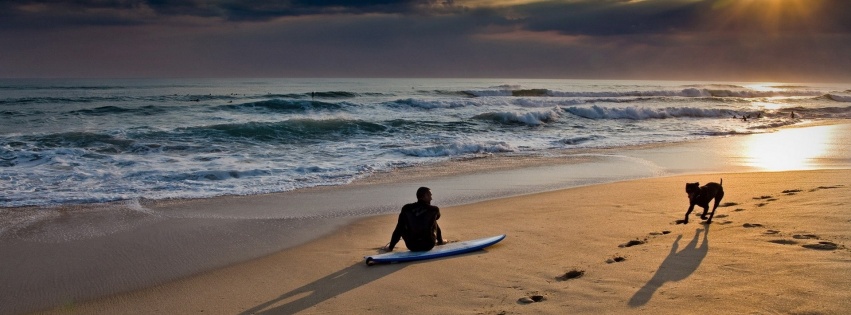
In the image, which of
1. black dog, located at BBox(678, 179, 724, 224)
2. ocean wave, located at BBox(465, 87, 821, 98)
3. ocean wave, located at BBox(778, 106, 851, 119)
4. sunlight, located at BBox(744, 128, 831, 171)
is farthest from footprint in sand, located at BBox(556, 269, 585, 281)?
ocean wave, located at BBox(465, 87, 821, 98)

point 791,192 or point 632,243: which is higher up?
point 791,192

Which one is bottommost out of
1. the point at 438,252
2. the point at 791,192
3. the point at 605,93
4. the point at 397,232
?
the point at 438,252

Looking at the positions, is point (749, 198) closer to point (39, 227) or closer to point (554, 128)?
point (39, 227)

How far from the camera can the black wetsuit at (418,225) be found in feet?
19.1

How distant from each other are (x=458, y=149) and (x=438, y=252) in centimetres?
1016

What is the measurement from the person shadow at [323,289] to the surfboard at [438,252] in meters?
0.07

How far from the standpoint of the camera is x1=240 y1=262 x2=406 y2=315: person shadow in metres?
4.50

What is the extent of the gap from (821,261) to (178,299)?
5.00m

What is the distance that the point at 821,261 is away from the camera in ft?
14.7

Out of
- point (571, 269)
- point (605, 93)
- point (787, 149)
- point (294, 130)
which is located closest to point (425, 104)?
point (294, 130)

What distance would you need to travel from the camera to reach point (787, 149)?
1520cm

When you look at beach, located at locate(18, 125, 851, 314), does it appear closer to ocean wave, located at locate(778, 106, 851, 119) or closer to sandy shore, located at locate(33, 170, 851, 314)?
sandy shore, located at locate(33, 170, 851, 314)

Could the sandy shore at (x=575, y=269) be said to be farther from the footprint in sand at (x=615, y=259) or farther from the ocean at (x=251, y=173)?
the ocean at (x=251, y=173)

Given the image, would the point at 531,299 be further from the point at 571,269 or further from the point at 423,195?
the point at 423,195
